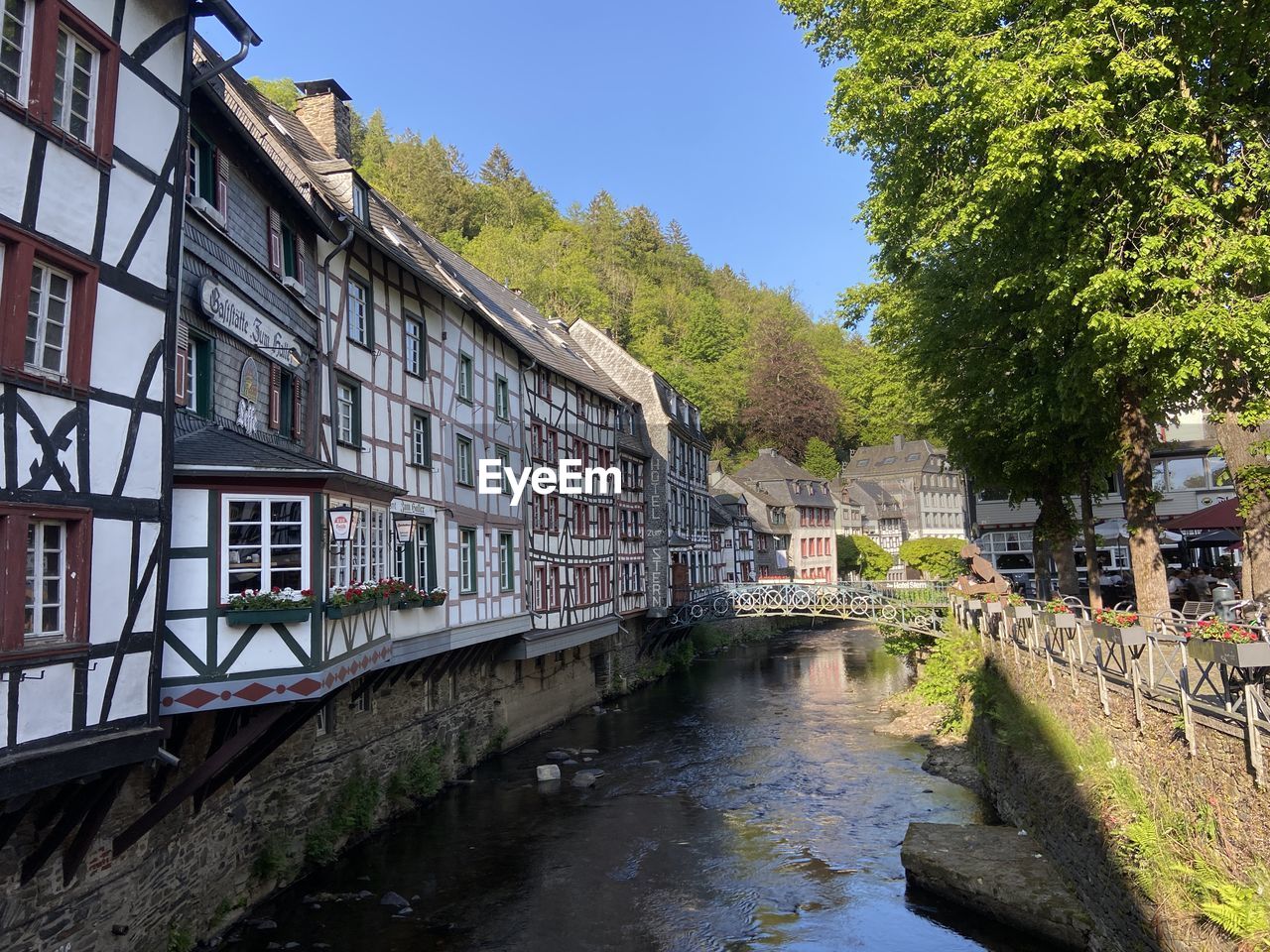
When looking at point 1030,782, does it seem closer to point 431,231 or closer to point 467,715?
point 467,715

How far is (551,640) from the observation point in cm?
2300

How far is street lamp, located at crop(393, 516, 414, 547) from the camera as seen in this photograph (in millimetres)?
15156

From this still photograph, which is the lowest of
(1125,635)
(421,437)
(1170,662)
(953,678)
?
(953,678)

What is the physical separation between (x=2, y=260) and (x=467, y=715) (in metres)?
14.8

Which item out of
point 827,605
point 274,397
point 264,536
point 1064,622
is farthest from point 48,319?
point 827,605

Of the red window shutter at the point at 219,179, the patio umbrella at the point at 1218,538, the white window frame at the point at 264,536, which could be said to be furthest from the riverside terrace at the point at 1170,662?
the red window shutter at the point at 219,179

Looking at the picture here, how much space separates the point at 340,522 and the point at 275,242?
4.71 m

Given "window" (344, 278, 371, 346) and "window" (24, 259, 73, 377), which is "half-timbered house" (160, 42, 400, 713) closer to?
"window" (344, 278, 371, 346)

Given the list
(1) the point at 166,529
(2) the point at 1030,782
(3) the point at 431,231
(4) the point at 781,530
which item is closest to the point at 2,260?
(1) the point at 166,529

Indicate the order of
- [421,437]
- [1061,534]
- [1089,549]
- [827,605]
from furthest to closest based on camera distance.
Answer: [827,605], [1061,534], [1089,549], [421,437]

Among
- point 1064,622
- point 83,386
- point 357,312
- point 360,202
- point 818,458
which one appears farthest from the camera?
point 818,458

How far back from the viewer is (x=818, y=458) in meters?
69.8

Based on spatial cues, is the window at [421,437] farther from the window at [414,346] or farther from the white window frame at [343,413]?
the white window frame at [343,413]

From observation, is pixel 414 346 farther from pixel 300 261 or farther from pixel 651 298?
pixel 651 298
